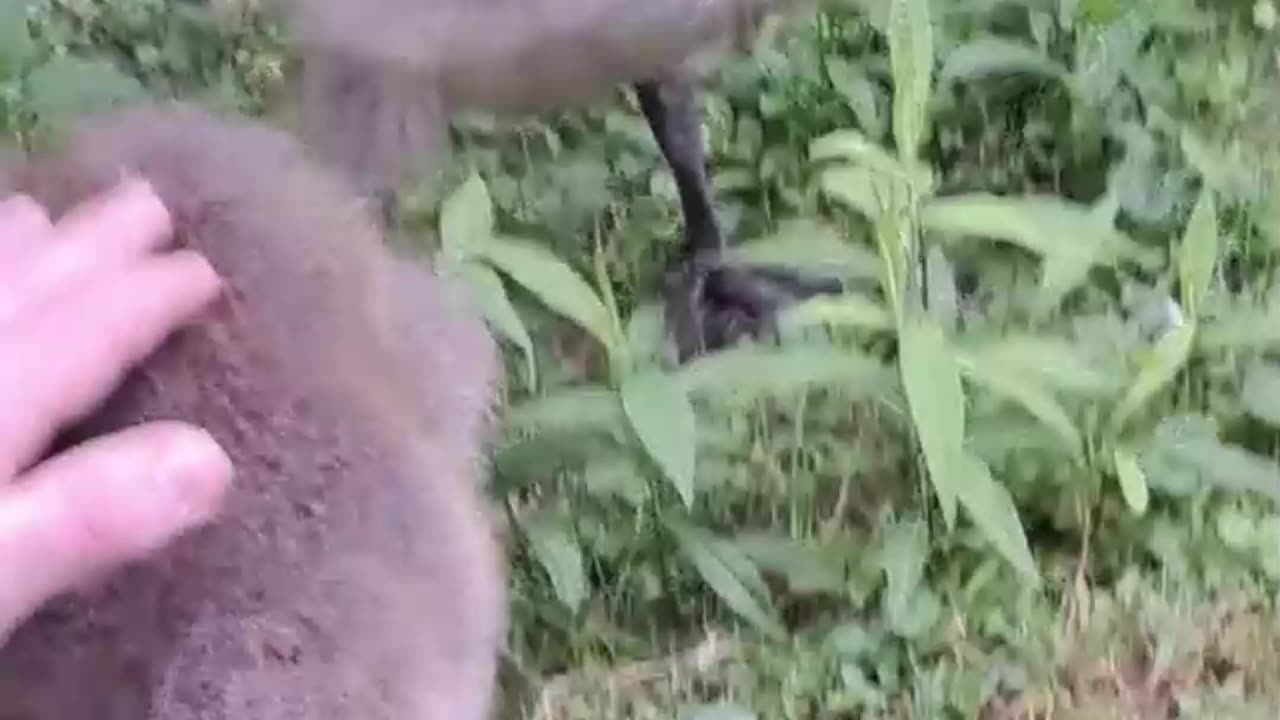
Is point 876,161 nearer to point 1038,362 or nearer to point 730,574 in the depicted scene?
point 1038,362

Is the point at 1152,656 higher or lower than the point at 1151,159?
lower

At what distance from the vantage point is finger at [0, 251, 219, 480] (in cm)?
83

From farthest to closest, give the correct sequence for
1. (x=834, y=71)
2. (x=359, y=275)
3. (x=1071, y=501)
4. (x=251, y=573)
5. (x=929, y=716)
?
(x=834, y=71) → (x=1071, y=501) → (x=929, y=716) → (x=359, y=275) → (x=251, y=573)

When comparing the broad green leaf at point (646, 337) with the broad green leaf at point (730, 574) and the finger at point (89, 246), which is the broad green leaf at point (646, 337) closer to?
the broad green leaf at point (730, 574)

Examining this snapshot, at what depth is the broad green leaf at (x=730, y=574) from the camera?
4.46 feet

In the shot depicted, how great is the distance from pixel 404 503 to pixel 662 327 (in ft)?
1.98

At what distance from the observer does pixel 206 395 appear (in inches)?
35.6

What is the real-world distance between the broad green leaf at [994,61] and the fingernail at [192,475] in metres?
1.17

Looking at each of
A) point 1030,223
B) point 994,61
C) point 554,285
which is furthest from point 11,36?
point 994,61

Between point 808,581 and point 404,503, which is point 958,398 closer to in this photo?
point 808,581

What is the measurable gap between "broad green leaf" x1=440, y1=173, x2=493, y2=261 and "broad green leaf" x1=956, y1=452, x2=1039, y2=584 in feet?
1.28

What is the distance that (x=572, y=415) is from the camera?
4.57 ft

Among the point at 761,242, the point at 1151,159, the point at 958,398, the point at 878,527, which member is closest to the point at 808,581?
the point at 878,527

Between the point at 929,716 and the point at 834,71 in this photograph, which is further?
the point at 834,71
